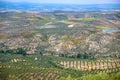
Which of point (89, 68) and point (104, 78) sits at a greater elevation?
point (104, 78)

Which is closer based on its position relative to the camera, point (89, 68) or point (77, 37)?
point (89, 68)

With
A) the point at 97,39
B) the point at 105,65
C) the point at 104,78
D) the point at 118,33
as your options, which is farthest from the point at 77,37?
the point at 104,78

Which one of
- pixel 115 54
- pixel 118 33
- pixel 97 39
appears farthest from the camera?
pixel 118 33

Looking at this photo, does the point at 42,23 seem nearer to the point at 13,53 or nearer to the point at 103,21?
the point at 103,21

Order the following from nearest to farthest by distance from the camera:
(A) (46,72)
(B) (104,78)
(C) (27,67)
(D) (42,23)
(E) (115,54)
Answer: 1. (B) (104,78)
2. (A) (46,72)
3. (C) (27,67)
4. (E) (115,54)
5. (D) (42,23)

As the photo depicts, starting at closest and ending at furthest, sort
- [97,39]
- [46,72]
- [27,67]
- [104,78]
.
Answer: [104,78], [46,72], [27,67], [97,39]

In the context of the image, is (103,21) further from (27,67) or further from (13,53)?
(27,67)

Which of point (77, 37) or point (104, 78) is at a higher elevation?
point (104, 78)

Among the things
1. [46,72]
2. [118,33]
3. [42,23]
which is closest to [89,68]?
[46,72]

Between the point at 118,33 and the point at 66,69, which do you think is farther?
the point at 118,33
